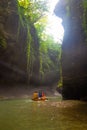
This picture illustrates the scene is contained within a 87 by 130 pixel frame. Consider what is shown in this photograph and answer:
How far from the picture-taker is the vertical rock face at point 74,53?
17.9 metres

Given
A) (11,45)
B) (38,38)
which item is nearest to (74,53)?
(11,45)

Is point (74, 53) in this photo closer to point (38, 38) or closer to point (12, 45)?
point (12, 45)

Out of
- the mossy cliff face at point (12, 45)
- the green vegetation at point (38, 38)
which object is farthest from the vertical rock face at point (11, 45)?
the green vegetation at point (38, 38)

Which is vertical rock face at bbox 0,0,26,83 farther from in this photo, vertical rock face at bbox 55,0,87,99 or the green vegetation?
vertical rock face at bbox 55,0,87,99

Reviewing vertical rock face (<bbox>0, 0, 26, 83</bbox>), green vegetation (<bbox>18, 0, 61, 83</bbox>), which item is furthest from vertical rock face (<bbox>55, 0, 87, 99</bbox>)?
green vegetation (<bbox>18, 0, 61, 83</bbox>)

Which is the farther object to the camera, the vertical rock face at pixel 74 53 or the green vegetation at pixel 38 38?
the green vegetation at pixel 38 38

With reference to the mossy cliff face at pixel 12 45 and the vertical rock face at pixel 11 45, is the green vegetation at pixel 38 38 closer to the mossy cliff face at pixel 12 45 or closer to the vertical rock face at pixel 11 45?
the mossy cliff face at pixel 12 45

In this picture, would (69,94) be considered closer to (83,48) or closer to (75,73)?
(75,73)

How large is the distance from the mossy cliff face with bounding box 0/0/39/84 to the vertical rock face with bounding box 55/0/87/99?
752cm

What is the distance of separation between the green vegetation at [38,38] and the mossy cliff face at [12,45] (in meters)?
0.67

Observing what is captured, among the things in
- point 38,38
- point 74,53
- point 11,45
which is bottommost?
point 74,53

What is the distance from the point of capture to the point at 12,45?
2650cm

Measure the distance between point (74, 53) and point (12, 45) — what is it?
31.9ft

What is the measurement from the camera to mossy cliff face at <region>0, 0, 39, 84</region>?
25.7 meters
